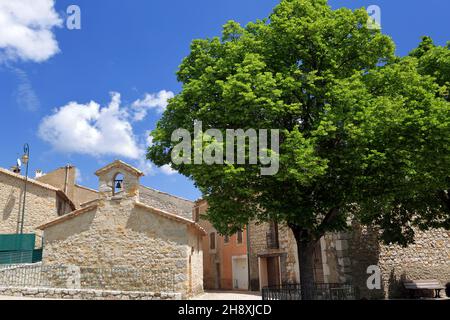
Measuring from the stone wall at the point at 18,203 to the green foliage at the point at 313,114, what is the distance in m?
18.8

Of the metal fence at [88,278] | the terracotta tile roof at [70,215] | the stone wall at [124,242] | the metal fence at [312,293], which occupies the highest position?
the terracotta tile roof at [70,215]

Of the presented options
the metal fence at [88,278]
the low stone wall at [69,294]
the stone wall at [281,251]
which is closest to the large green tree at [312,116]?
the low stone wall at [69,294]

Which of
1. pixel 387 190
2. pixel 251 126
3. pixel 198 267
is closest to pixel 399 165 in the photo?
pixel 387 190

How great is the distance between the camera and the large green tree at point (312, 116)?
1215cm

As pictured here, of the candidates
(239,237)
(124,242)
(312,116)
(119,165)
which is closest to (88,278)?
(124,242)

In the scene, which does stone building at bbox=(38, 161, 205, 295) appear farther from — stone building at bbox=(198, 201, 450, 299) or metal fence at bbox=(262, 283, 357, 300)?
metal fence at bbox=(262, 283, 357, 300)

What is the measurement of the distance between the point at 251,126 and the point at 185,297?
10.3m

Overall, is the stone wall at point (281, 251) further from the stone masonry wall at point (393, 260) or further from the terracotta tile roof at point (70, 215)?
the terracotta tile roof at point (70, 215)

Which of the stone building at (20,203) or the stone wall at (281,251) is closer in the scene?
the stone wall at (281,251)

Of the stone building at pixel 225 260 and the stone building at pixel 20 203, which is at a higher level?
the stone building at pixel 20 203

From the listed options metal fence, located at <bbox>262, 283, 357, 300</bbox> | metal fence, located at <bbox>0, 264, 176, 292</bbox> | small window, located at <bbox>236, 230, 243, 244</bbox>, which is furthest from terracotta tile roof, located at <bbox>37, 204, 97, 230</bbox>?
small window, located at <bbox>236, 230, 243, 244</bbox>

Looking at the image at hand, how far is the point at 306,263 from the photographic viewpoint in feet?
47.3

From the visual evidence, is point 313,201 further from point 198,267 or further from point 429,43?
point 198,267

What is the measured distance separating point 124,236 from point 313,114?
488 inches
